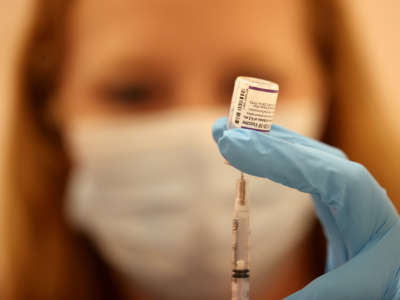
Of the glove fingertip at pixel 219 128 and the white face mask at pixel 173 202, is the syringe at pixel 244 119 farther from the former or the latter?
the white face mask at pixel 173 202

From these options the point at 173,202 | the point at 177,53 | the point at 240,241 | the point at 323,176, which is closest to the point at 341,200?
the point at 323,176

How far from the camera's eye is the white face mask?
4.56ft

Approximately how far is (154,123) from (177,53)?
0.80 feet

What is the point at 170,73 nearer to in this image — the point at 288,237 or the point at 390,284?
the point at 288,237

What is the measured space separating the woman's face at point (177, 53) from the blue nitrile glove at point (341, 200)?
62 cm

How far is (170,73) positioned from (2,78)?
61 cm

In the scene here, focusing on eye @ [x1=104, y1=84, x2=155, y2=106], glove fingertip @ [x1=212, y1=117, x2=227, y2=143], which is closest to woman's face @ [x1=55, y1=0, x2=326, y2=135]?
eye @ [x1=104, y1=84, x2=155, y2=106]

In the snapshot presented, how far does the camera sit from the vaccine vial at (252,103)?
0.69 m

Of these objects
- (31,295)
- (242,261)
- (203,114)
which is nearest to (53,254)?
(31,295)

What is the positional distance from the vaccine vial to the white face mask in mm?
664

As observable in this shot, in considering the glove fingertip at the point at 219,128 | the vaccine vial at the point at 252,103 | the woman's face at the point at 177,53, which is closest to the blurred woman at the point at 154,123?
the woman's face at the point at 177,53

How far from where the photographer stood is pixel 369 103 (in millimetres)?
1516

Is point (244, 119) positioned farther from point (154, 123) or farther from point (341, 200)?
point (154, 123)

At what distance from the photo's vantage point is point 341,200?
785 mm
